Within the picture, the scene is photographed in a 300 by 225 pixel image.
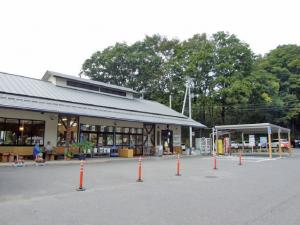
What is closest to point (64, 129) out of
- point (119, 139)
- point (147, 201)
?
point (119, 139)

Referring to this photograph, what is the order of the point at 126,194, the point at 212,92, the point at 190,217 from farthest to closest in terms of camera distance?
the point at 212,92 → the point at 126,194 → the point at 190,217

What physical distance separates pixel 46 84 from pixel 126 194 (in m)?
18.5

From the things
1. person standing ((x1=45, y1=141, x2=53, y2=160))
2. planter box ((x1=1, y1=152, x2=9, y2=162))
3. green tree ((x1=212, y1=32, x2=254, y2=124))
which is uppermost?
green tree ((x1=212, y1=32, x2=254, y2=124))

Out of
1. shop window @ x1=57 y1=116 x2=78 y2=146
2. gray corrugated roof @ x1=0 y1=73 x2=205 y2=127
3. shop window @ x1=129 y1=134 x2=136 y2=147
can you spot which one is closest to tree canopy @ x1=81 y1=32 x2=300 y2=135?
gray corrugated roof @ x1=0 y1=73 x2=205 y2=127

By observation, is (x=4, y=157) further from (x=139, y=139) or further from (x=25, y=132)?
(x=139, y=139)

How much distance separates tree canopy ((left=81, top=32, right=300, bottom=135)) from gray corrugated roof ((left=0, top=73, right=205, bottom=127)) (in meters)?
13.4

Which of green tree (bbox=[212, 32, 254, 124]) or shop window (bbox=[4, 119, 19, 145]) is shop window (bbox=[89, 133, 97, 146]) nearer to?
shop window (bbox=[4, 119, 19, 145])

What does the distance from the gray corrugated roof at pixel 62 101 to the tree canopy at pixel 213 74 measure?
1341 cm

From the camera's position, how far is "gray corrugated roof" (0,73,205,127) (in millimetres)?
18000

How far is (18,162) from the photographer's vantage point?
1561cm

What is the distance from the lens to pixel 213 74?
4016 centimetres

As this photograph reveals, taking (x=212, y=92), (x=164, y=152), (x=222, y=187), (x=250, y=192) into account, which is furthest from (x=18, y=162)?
(x=212, y=92)

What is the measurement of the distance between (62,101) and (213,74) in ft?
82.7

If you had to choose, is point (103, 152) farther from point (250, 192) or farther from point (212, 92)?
point (212, 92)
